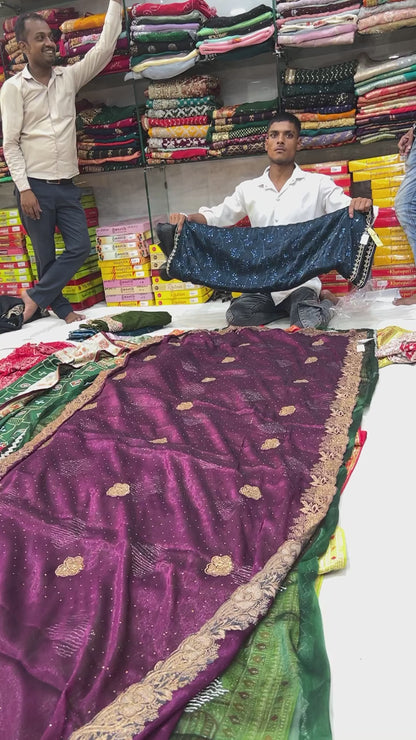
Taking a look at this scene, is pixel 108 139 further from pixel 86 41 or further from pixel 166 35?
pixel 166 35

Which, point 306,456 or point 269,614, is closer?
point 269,614

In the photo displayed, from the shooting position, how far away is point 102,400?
7.75ft

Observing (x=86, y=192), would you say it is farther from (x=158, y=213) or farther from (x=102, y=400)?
(x=102, y=400)

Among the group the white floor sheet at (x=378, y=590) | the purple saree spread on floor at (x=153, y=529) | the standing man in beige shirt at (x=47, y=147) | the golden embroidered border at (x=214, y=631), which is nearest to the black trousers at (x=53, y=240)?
the standing man in beige shirt at (x=47, y=147)

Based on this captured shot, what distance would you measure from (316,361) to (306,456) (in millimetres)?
824

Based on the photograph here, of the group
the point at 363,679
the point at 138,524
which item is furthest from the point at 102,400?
the point at 363,679

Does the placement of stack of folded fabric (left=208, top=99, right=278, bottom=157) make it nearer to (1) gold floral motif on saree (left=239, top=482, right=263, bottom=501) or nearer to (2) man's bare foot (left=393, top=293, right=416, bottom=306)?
(2) man's bare foot (left=393, top=293, right=416, bottom=306)

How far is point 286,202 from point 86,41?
6.18 ft

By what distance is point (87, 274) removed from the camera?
4.68 meters

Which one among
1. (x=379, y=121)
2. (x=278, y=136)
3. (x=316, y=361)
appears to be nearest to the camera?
(x=316, y=361)

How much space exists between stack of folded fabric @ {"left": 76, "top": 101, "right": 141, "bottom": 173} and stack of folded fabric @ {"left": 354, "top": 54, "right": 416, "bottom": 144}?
4.93 ft

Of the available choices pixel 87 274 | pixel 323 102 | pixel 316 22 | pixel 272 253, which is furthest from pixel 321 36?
pixel 87 274

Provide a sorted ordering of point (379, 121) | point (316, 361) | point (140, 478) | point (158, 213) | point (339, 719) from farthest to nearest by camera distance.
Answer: point (158, 213), point (379, 121), point (316, 361), point (140, 478), point (339, 719)

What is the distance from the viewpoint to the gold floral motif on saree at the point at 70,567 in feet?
4.64
